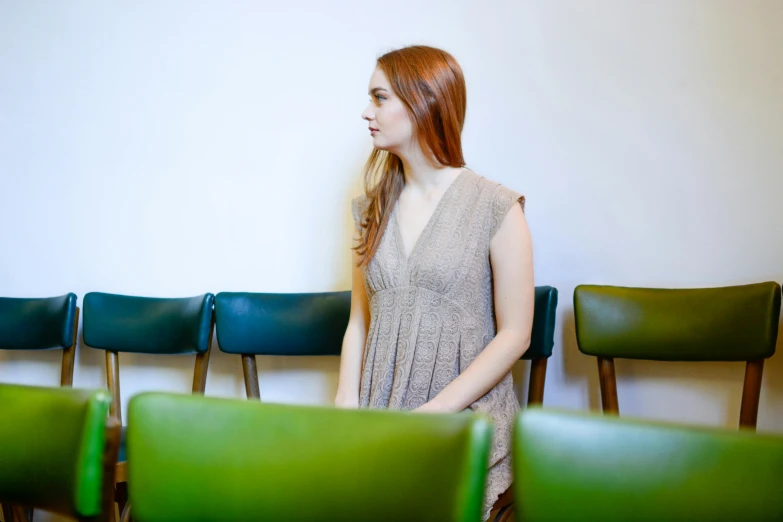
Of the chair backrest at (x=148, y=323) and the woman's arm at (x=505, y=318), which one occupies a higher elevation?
the woman's arm at (x=505, y=318)

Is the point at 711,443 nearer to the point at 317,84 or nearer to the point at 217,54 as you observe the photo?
the point at 317,84

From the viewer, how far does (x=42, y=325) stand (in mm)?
2355

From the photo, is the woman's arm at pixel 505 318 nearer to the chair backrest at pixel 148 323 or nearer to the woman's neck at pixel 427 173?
the woman's neck at pixel 427 173

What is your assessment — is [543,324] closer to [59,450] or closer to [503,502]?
[503,502]

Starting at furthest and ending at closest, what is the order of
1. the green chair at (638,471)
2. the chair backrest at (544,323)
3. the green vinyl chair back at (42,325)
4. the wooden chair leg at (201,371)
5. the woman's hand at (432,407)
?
the green vinyl chair back at (42,325) < the wooden chair leg at (201,371) < the chair backrest at (544,323) < the woman's hand at (432,407) < the green chair at (638,471)

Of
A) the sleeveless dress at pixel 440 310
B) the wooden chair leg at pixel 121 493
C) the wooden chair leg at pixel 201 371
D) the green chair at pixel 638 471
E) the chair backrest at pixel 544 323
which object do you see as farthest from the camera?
the wooden chair leg at pixel 201 371

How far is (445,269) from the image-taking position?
1.54 metres

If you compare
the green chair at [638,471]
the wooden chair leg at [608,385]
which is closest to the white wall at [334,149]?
the wooden chair leg at [608,385]

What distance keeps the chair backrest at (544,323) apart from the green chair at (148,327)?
0.96 m

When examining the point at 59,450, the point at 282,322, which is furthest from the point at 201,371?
the point at 59,450

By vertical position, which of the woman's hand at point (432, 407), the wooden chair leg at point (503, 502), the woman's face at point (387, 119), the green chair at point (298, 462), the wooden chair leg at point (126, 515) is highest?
the woman's face at point (387, 119)

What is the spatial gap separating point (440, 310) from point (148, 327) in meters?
1.09

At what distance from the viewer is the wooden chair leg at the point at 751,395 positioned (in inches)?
66.7

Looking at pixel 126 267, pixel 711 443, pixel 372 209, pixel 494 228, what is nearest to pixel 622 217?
pixel 494 228
